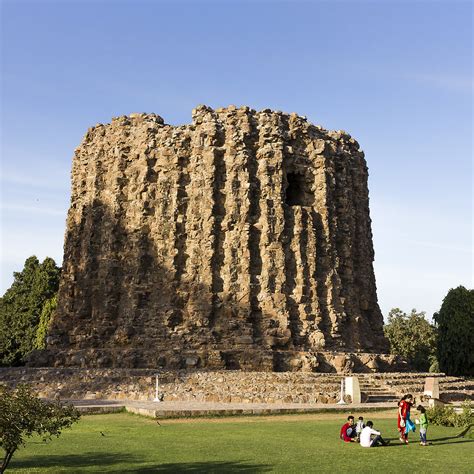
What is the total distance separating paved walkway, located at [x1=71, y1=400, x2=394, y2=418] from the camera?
48.6 feet

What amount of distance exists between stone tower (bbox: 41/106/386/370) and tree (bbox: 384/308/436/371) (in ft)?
46.2

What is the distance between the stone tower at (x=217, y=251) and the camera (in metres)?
23.7

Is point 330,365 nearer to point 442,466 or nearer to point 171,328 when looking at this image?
point 171,328

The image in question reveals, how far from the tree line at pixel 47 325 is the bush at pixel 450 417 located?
1863 cm

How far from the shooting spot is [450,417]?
14406 millimetres

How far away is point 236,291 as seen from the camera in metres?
24.2

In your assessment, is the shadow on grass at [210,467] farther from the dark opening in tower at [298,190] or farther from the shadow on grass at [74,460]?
the dark opening in tower at [298,190]

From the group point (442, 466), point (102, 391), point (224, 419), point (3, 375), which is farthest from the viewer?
point (3, 375)

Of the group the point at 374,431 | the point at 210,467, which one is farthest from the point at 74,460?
the point at 374,431

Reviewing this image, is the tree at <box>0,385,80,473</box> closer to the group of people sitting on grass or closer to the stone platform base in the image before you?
the group of people sitting on grass

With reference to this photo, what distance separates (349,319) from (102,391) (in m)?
10.3

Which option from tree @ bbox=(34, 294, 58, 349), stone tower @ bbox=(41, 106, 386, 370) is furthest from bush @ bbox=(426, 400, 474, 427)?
tree @ bbox=(34, 294, 58, 349)

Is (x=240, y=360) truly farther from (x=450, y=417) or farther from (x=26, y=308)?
(x=26, y=308)

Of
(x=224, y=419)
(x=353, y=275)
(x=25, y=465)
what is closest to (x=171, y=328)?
(x=353, y=275)
